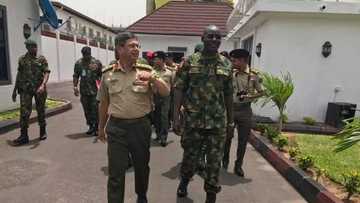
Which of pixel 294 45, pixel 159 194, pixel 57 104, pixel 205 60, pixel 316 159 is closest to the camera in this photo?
pixel 205 60

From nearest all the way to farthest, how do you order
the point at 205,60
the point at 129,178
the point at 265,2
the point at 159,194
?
the point at 205,60, the point at 159,194, the point at 129,178, the point at 265,2

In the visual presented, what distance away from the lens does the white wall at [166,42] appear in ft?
62.9

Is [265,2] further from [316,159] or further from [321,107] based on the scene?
[316,159]

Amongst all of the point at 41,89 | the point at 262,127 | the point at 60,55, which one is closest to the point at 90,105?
the point at 41,89

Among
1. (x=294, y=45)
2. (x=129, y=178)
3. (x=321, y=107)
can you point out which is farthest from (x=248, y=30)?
(x=129, y=178)

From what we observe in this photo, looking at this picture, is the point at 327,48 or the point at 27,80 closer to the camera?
the point at 27,80

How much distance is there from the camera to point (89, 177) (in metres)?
4.76

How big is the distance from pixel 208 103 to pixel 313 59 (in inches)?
253

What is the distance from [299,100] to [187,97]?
21.0 feet

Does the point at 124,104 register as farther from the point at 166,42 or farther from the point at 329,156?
the point at 166,42

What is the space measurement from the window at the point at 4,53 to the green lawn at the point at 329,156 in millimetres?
7863

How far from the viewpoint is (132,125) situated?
3238 mm

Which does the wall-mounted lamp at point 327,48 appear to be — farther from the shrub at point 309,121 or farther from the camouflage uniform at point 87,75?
the camouflage uniform at point 87,75

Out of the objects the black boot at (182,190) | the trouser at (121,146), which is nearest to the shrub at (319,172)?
the black boot at (182,190)
